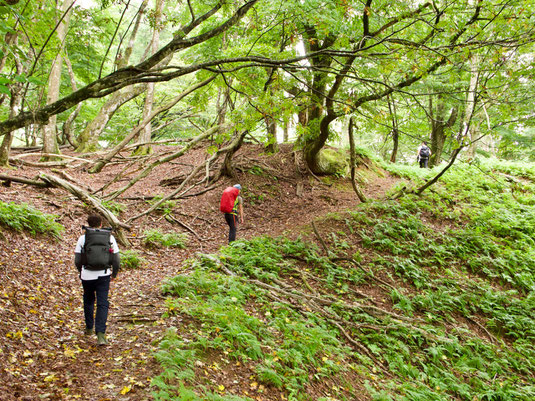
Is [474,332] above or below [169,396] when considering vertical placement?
below

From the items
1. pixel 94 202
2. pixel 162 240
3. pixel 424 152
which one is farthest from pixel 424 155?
Result: pixel 94 202

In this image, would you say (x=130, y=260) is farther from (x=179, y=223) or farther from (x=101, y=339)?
(x=101, y=339)

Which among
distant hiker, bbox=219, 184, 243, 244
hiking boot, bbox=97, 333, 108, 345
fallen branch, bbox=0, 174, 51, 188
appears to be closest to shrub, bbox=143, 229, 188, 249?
distant hiker, bbox=219, 184, 243, 244

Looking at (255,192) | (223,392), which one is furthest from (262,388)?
(255,192)

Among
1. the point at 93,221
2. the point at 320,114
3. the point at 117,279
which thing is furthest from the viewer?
the point at 320,114

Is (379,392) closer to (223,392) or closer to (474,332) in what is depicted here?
(223,392)

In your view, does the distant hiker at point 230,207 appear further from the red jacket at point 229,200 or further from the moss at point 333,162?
the moss at point 333,162

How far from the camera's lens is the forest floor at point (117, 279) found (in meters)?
3.84

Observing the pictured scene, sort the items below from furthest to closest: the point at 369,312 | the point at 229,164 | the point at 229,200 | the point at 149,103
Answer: the point at 149,103
the point at 229,164
the point at 229,200
the point at 369,312

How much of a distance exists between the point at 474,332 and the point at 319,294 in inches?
138

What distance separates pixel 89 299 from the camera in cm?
477

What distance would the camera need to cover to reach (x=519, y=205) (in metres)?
12.8

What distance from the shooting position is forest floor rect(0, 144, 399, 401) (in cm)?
384

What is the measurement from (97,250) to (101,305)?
75 centimetres
